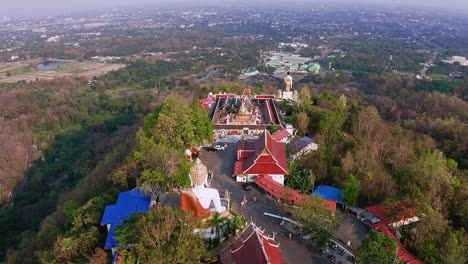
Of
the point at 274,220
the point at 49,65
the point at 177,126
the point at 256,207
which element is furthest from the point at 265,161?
the point at 49,65

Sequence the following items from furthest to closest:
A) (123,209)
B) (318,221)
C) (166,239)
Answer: (123,209), (318,221), (166,239)

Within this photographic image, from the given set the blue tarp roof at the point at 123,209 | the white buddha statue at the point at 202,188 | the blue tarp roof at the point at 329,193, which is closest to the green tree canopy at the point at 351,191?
the blue tarp roof at the point at 329,193

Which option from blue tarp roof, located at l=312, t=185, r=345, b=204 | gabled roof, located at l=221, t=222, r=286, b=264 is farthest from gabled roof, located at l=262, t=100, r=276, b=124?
gabled roof, located at l=221, t=222, r=286, b=264

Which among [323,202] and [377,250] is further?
[323,202]

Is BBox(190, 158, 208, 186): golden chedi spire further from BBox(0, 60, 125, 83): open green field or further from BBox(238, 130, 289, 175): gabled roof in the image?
BBox(0, 60, 125, 83): open green field

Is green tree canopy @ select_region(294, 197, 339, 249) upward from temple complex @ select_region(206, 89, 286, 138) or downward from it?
upward

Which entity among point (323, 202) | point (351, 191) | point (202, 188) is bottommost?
point (323, 202)

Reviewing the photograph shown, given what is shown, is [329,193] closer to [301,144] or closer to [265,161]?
[265,161]
